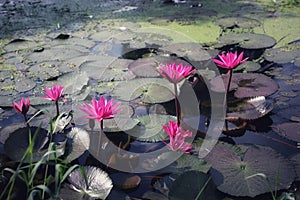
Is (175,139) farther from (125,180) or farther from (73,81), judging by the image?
(73,81)

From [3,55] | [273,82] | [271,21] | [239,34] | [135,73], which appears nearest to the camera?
[273,82]

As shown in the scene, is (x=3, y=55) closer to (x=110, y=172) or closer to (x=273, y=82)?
(x=110, y=172)

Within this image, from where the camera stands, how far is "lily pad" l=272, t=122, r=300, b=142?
→ 1.37 metres

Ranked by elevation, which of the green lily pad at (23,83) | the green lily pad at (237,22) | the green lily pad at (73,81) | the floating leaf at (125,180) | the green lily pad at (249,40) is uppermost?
the green lily pad at (237,22)

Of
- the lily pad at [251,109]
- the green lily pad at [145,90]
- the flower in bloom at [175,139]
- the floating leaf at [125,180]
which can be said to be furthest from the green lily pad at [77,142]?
the lily pad at [251,109]

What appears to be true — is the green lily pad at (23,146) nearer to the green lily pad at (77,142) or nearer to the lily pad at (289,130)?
the green lily pad at (77,142)

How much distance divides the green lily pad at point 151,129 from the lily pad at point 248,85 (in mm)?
396

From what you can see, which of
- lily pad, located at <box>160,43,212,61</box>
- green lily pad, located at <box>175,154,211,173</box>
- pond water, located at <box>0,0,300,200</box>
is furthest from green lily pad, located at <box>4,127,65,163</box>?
lily pad, located at <box>160,43,212,61</box>

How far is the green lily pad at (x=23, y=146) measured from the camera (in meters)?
1.19

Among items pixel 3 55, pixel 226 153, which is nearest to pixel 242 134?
pixel 226 153

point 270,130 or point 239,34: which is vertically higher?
point 239,34

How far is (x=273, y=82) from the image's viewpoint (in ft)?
5.67

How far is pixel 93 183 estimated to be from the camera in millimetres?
1104

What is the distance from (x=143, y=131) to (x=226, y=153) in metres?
0.34
